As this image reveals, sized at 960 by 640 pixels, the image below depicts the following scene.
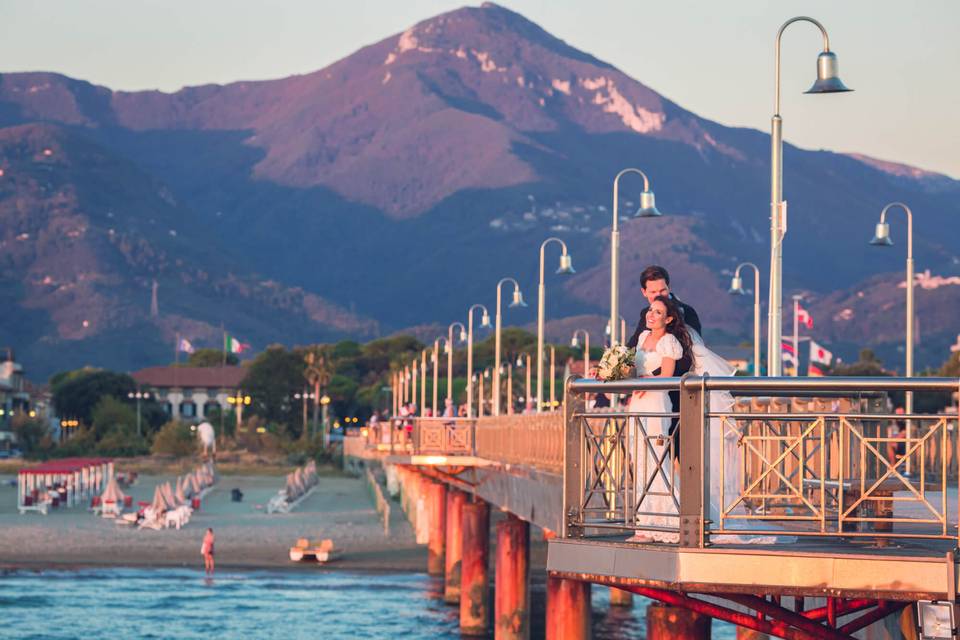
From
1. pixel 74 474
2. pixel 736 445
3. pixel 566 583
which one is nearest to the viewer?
pixel 736 445

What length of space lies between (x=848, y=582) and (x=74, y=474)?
8115cm

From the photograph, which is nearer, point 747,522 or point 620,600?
point 747,522

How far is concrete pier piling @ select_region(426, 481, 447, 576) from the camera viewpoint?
5841 centimetres

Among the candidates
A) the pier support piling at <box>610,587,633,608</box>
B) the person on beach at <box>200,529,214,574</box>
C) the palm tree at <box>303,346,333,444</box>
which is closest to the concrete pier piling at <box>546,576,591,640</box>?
the pier support piling at <box>610,587,633,608</box>

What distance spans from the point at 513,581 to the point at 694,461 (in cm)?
2586

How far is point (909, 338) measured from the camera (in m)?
37.5

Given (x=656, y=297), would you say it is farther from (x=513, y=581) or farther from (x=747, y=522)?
(x=513, y=581)

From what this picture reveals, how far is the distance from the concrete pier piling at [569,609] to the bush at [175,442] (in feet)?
361

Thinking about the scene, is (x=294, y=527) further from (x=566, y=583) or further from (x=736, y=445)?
(x=736, y=445)

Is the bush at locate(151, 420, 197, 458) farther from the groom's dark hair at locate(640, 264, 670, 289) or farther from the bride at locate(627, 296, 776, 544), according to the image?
the bride at locate(627, 296, 776, 544)

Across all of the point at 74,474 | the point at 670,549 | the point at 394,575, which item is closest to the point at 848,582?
the point at 670,549

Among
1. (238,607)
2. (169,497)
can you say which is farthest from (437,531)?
(169,497)

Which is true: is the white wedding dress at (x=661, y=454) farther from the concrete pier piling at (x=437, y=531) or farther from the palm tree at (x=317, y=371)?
the palm tree at (x=317, y=371)

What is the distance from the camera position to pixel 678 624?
50.5 feet
